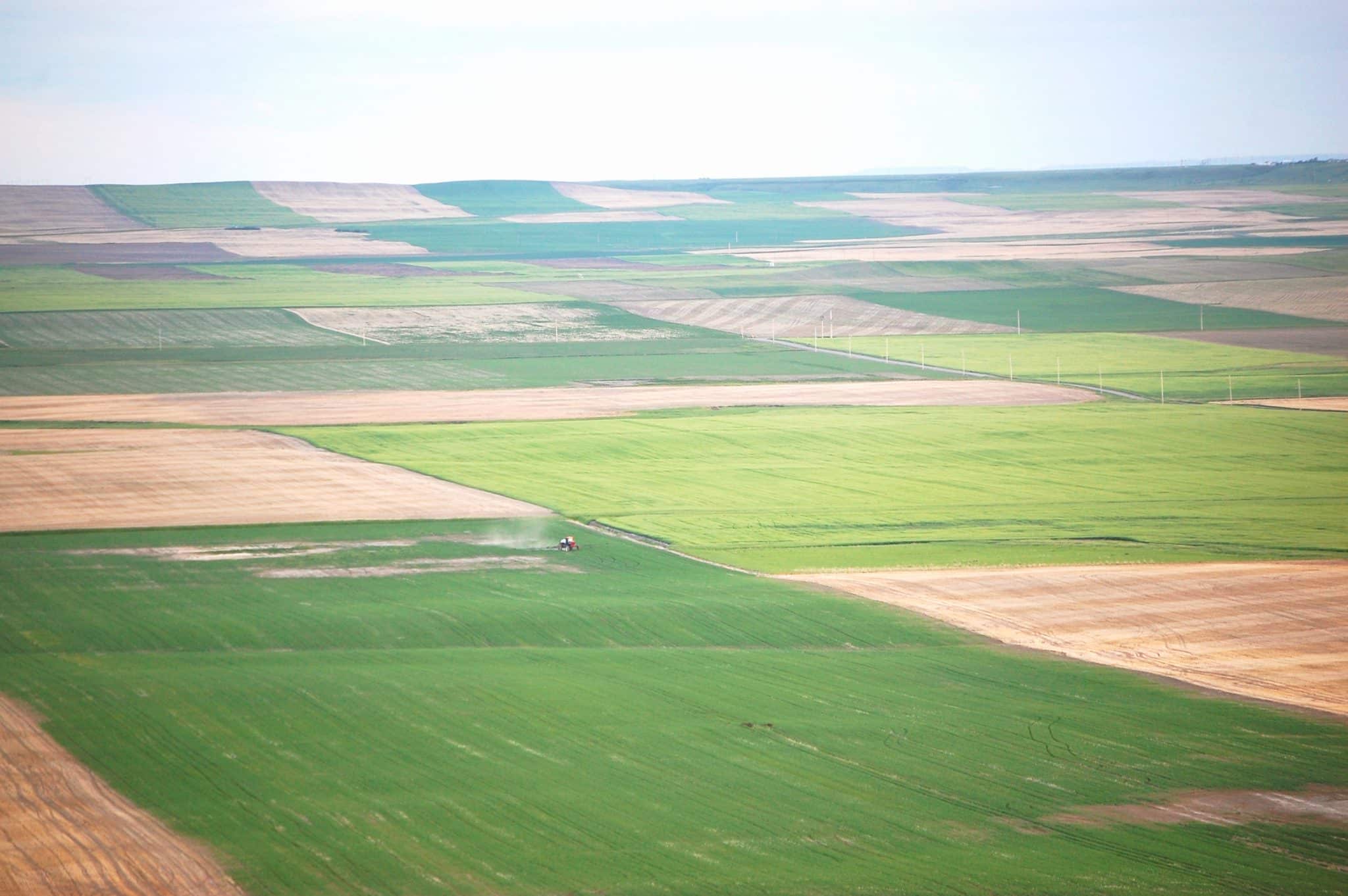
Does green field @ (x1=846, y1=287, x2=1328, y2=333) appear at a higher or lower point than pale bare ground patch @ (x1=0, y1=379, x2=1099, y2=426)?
higher

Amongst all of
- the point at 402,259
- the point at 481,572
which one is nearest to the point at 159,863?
the point at 481,572

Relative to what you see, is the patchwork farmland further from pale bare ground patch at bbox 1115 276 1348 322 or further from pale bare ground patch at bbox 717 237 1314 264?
pale bare ground patch at bbox 717 237 1314 264

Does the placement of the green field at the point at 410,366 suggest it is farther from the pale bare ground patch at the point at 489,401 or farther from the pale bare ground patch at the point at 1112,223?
the pale bare ground patch at the point at 1112,223

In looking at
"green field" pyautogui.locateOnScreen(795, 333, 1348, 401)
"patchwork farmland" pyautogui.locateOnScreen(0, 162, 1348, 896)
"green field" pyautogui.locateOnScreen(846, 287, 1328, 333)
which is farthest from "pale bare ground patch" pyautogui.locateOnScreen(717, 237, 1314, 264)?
"patchwork farmland" pyautogui.locateOnScreen(0, 162, 1348, 896)

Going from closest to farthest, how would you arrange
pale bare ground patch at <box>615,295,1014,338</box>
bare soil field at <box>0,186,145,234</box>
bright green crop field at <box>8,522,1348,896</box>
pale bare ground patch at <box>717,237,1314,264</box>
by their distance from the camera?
bright green crop field at <box>8,522,1348,896</box> → pale bare ground patch at <box>615,295,1014,338</box> → pale bare ground patch at <box>717,237,1314,264</box> → bare soil field at <box>0,186,145,234</box>

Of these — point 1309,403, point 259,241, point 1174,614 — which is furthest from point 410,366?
point 259,241
